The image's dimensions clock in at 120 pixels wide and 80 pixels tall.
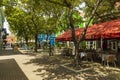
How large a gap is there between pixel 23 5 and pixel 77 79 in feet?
68.7

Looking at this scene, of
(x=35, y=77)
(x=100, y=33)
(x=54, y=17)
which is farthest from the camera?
(x=54, y=17)

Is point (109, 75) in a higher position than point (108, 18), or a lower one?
lower

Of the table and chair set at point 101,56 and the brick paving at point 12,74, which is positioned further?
the table and chair set at point 101,56

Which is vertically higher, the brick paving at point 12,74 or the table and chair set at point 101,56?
the table and chair set at point 101,56

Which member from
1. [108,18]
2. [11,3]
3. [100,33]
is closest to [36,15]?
[11,3]

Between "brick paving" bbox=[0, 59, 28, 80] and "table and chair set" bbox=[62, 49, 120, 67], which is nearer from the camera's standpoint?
"brick paving" bbox=[0, 59, 28, 80]

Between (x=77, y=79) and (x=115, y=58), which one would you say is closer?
(x=77, y=79)

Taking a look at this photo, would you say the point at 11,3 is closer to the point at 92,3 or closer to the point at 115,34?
the point at 92,3

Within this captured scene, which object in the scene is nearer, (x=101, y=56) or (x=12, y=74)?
(x=12, y=74)

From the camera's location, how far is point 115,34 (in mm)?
12031

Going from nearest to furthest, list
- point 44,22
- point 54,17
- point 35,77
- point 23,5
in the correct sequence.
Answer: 1. point 35,77
2. point 54,17
3. point 23,5
4. point 44,22

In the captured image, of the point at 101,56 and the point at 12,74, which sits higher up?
the point at 101,56

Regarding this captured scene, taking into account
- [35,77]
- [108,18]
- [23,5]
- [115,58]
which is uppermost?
[23,5]

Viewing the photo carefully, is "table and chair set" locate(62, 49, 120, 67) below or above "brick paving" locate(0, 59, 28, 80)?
above
